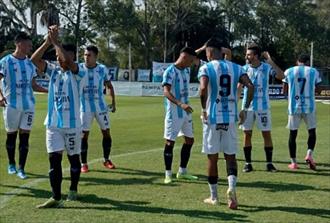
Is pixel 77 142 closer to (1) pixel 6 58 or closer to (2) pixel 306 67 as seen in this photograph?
(1) pixel 6 58

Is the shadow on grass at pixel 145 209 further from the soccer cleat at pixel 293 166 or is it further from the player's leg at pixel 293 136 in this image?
the player's leg at pixel 293 136

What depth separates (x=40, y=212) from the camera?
25.9 feet

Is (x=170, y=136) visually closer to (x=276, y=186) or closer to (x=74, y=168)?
(x=276, y=186)

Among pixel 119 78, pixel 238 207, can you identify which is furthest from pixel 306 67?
pixel 119 78

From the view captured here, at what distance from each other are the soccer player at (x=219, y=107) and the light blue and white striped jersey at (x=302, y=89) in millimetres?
3604

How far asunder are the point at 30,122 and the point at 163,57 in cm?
6400

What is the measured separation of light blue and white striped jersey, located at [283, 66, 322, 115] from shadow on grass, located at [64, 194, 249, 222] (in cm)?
450

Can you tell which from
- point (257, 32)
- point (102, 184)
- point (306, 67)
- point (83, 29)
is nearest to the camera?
point (102, 184)

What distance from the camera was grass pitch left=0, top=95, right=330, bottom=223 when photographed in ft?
25.3

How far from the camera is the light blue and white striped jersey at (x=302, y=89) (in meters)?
11.7

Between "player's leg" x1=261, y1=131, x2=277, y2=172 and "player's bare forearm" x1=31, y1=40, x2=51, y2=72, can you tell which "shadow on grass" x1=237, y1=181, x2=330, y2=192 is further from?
"player's bare forearm" x1=31, y1=40, x2=51, y2=72

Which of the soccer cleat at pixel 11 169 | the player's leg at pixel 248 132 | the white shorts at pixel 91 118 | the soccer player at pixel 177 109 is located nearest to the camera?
the soccer player at pixel 177 109

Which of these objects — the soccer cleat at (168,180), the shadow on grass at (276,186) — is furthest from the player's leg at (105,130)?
the shadow on grass at (276,186)

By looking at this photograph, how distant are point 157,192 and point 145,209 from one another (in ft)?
3.91
